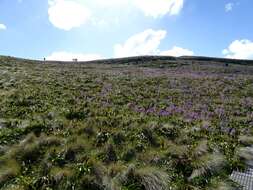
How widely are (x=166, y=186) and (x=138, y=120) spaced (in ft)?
17.7

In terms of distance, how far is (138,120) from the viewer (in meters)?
13.2

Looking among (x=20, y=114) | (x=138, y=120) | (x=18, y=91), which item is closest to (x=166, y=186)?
(x=138, y=120)

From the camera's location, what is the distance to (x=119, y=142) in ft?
34.8

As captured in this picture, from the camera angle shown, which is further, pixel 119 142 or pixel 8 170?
pixel 119 142

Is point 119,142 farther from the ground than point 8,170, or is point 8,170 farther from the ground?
point 119,142

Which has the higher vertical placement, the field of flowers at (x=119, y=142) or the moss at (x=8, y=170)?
the field of flowers at (x=119, y=142)

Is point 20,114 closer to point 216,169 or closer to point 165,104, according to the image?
point 165,104

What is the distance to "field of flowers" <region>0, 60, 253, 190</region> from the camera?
27.1 feet

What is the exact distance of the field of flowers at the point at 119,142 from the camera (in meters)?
8.26

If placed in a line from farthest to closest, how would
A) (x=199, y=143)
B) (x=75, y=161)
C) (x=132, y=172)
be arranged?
(x=199, y=143), (x=75, y=161), (x=132, y=172)

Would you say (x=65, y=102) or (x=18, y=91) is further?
(x=18, y=91)

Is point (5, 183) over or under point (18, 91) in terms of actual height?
under

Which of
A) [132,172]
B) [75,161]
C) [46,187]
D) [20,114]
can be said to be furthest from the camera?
[20,114]

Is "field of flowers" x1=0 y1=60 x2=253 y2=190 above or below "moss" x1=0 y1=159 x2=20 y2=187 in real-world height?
above
